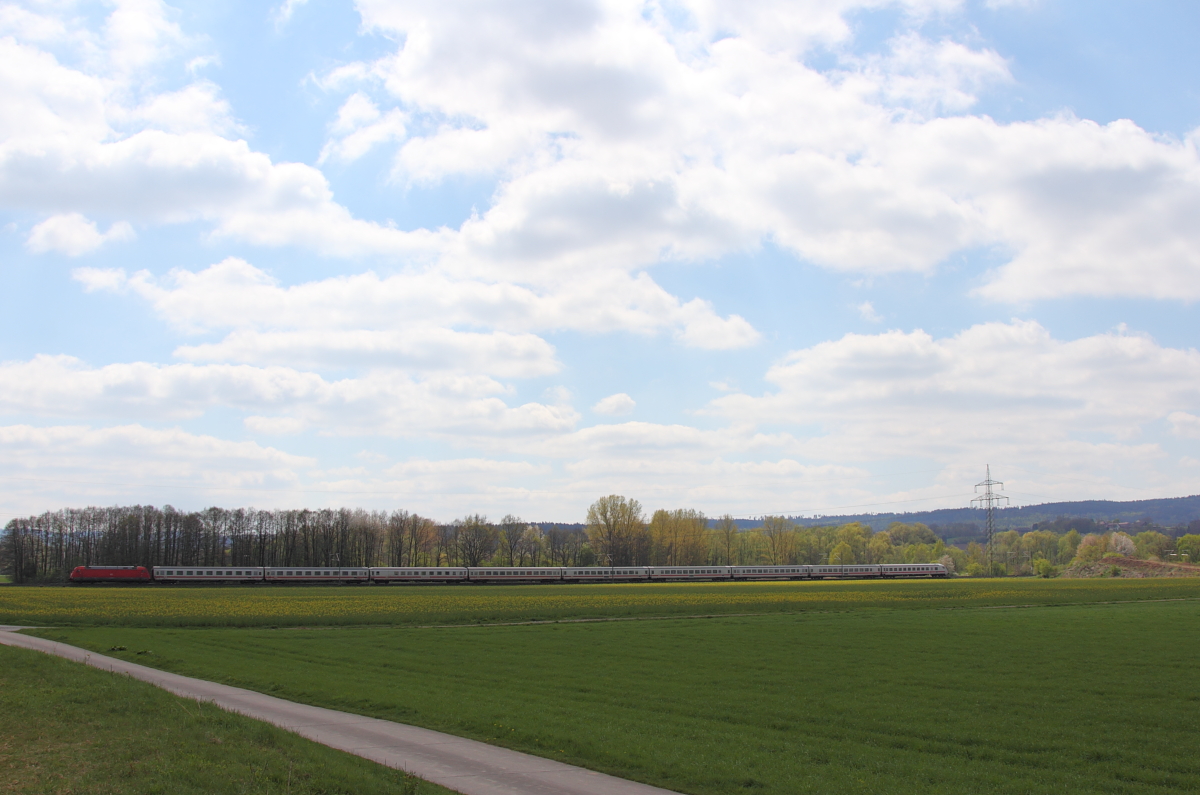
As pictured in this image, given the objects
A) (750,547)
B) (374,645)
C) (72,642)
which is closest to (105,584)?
(72,642)

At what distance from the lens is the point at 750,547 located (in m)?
197

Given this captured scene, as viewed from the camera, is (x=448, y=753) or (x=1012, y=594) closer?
(x=448, y=753)

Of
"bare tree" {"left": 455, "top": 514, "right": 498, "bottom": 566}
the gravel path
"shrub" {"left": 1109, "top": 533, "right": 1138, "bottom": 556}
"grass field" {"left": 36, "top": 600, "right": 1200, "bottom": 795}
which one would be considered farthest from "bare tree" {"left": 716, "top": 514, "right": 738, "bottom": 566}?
the gravel path

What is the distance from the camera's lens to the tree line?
145625 mm

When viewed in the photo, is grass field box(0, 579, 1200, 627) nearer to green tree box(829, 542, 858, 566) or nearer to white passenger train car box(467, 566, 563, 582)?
white passenger train car box(467, 566, 563, 582)

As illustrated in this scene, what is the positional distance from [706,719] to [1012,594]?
197 feet

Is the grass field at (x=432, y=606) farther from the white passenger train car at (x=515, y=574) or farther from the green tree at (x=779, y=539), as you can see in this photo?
the green tree at (x=779, y=539)

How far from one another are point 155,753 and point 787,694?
14592 millimetres

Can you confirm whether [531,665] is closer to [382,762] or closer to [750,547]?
[382,762]

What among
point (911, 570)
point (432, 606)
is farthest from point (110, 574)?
point (911, 570)

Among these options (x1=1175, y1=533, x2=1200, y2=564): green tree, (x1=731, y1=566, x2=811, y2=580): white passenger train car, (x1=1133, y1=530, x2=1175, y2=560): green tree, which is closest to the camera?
(x1=731, y1=566, x2=811, y2=580): white passenger train car

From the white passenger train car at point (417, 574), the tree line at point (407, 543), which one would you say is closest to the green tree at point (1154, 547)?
the tree line at point (407, 543)

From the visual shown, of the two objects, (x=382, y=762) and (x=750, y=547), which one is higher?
(x=382, y=762)

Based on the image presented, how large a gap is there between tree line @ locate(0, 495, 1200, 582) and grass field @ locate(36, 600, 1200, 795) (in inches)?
4706
